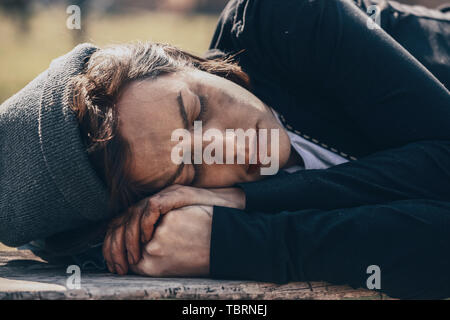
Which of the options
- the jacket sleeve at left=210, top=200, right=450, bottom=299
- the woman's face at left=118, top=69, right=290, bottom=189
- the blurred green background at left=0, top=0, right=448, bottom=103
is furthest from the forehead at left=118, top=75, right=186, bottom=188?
the blurred green background at left=0, top=0, right=448, bottom=103

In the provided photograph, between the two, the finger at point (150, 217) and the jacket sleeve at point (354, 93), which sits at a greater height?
the jacket sleeve at point (354, 93)

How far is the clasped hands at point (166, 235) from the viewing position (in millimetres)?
1653

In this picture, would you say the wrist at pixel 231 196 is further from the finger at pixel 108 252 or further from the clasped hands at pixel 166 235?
the finger at pixel 108 252

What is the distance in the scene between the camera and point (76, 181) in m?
1.68

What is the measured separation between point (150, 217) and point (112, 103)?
0.44 metres

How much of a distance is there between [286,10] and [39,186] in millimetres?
1223

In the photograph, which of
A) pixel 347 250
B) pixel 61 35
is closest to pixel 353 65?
pixel 347 250

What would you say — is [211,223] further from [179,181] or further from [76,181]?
[76,181]

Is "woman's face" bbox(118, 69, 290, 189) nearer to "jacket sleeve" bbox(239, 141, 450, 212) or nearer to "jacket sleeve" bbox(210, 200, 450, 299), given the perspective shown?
"jacket sleeve" bbox(239, 141, 450, 212)

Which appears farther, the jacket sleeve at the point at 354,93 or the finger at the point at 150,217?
the jacket sleeve at the point at 354,93

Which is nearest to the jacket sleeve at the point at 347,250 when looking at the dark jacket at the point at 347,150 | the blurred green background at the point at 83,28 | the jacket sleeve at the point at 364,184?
the dark jacket at the point at 347,150

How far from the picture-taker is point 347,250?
1.58 meters

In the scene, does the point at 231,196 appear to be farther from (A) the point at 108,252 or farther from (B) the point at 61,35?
(B) the point at 61,35
